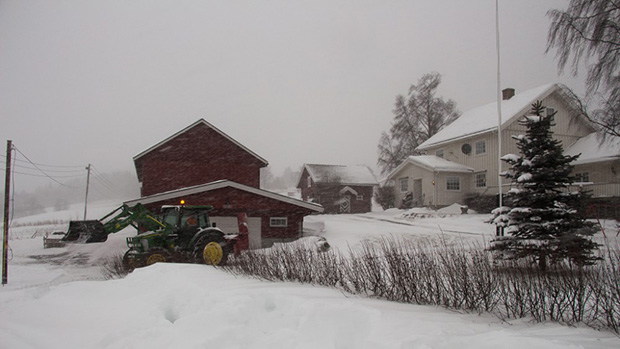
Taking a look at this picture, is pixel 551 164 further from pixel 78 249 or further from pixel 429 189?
pixel 78 249

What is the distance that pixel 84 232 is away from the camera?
40.7 feet

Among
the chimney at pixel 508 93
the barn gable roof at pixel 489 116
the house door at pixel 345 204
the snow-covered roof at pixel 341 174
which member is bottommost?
the house door at pixel 345 204

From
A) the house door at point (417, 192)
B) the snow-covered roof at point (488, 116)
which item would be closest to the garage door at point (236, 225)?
the house door at point (417, 192)

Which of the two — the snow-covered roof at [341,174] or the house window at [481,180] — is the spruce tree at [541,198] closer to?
the house window at [481,180]

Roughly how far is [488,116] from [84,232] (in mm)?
31220

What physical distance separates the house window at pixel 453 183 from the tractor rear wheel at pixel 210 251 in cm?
2295

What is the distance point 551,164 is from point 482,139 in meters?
21.0

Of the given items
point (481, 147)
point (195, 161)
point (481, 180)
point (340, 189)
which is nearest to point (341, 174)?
point (340, 189)

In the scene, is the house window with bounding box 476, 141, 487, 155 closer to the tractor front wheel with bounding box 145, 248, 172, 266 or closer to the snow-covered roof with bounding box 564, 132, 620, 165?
the snow-covered roof with bounding box 564, 132, 620, 165

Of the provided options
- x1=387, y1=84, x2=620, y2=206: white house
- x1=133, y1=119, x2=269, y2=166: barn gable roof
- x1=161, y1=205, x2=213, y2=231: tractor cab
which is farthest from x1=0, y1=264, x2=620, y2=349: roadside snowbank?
x1=387, y1=84, x2=620, y2=206: white house

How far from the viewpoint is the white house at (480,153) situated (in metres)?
25.2

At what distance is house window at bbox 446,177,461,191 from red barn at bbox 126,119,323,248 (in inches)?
568

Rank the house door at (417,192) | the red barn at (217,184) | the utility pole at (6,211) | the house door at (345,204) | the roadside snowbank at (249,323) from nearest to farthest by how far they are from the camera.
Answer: the roadside snowbank at (249,323) → the utility pole at (6,211) → the red barn at (217,184) → the house door at (417,192) → the house door at (345,204)

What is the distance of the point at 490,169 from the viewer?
28266 millimetres
